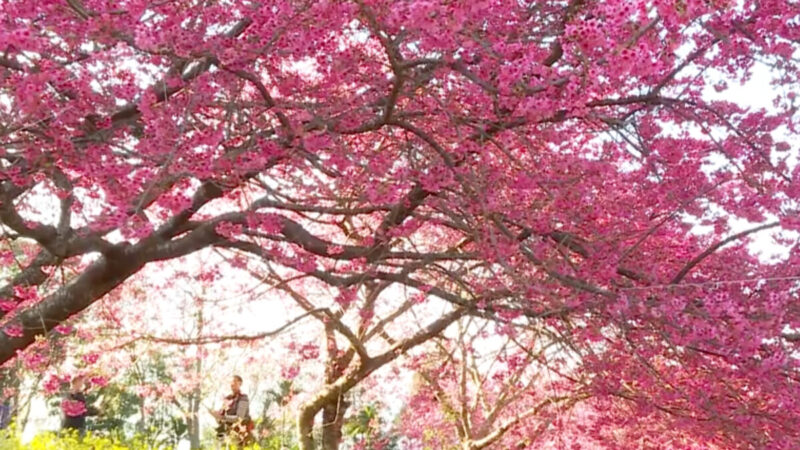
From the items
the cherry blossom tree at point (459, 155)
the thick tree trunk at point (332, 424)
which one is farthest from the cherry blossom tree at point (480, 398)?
the cherry blossom tree at point (459, 155)

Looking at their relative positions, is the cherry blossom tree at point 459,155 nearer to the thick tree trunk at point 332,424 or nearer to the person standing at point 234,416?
the person standing at point 234,416

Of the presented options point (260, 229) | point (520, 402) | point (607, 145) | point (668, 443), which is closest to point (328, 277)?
point (260, 229)

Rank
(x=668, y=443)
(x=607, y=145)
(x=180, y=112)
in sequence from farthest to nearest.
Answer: (x=668, y=443) → (x=607, y=145) → (x=180, y=112)

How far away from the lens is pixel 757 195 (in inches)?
195

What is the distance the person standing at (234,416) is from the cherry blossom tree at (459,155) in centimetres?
368

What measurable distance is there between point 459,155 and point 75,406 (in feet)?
13.0

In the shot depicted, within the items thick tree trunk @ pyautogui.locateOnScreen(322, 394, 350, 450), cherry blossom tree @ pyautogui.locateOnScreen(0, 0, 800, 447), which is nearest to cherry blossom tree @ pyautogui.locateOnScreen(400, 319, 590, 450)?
thick tree trunk @ pyautogui.locateOnScreen(322, 394, 350, 450)

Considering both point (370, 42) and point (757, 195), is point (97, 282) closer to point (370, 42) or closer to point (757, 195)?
point (370, 42)

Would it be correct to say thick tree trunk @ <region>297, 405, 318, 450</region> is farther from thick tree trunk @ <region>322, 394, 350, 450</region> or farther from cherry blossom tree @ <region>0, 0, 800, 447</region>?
cherry blossom tree @ <region>0, 0, 800, 447</region>

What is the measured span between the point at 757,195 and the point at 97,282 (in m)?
4.42

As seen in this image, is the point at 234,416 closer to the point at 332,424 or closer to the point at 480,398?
the point at 332,424

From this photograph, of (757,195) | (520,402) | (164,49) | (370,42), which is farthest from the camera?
(520,402)

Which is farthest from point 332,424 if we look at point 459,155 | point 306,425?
point 459,155

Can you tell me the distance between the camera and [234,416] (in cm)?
926
